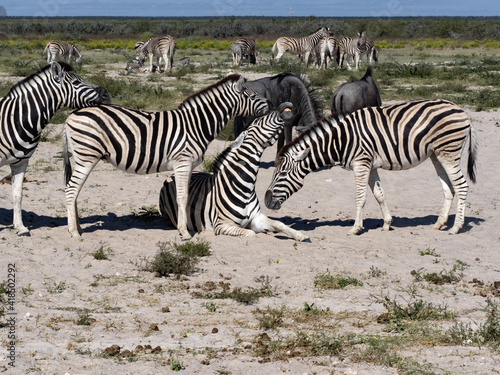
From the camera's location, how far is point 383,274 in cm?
688

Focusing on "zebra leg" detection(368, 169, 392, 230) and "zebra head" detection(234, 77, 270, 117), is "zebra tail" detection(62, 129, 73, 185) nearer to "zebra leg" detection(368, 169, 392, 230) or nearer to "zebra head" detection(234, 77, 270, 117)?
"zebra head" detection(234, 77, 270, 117)

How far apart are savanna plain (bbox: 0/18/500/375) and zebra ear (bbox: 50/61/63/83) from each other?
5.91ft

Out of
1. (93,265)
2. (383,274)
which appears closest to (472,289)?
(383,274)

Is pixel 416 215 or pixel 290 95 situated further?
pixel 290 95

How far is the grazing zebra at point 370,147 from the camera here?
27.3 ft

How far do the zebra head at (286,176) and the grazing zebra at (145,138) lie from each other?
903 mm

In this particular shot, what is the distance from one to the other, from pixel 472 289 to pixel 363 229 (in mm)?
2232

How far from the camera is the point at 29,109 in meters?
7.80

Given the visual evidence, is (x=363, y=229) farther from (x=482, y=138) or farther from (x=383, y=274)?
(x=482, y=138)

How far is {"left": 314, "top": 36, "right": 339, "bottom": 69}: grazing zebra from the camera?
1188 inches

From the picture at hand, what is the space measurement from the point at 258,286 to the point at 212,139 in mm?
2403

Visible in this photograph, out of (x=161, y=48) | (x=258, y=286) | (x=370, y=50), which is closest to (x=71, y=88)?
(x=258, y=286)

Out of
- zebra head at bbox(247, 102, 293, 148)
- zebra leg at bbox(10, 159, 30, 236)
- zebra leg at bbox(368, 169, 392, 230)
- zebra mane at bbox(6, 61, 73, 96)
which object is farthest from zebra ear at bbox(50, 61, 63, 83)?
zebra leg at bbox(368, 169, 392, 230)

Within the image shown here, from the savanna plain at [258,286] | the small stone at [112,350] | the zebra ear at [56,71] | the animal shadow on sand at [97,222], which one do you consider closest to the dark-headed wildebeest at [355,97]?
the savanna plain at [258,286]
